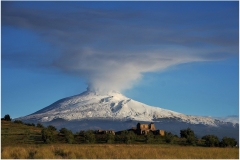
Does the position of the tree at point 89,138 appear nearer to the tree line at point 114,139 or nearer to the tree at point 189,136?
the tree line at point 114,139

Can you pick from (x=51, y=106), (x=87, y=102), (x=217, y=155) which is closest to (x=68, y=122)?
(x=87, y=102)

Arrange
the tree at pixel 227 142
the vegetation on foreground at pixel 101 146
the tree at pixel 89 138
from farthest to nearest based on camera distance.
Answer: the tree at pixel 227 142 → the tree at pixel 89 138 → the vegetation on foreground at pixel 101 146

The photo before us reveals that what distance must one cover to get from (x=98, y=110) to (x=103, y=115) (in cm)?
248

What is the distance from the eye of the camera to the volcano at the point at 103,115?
159 meters

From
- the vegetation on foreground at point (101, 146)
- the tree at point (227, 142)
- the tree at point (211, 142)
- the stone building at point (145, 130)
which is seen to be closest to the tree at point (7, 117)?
the vegetation on foreground at point (101, 146)

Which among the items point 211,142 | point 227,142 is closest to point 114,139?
point 211,142

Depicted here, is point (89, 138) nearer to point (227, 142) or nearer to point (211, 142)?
point (211, 142)

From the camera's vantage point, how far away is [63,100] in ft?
639

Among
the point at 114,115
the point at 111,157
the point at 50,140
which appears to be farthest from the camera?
the point at 114,115

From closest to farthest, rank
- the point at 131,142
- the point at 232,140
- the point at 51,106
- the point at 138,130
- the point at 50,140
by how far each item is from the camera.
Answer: the point at 50,140 → the point at 131,142 → the point at 232,140 → the point at 138,130 → the point at 51,106

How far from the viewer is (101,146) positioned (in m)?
31.7

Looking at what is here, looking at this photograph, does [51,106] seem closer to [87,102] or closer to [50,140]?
[87,102]

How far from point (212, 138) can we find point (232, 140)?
241cm

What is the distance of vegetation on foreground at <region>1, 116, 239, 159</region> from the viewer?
80.6 feet
